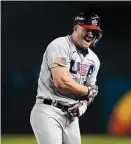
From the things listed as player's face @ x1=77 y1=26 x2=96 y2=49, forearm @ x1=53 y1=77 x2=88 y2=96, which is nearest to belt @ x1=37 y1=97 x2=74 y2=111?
forearm @ x1=53 y1=77 x2=88 y2=96

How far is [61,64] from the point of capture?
17.8 ft

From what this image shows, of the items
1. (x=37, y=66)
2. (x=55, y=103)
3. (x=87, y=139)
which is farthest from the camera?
(x=37, y=66)

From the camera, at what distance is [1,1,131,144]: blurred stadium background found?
13.1m

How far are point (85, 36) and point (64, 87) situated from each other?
606 mm

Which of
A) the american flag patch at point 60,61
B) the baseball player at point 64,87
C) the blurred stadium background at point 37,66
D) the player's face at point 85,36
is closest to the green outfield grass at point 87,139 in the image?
the blurred stadium background at point 37,66

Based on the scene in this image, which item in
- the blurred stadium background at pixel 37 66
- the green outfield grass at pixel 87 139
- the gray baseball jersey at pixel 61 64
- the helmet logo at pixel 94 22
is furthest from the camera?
the blurred stadium background at pixel 37 66

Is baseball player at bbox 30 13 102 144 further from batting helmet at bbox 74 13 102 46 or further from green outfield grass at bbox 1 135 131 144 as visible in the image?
green outfield grass at bbox 1 135 131 144

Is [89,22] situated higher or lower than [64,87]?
higher

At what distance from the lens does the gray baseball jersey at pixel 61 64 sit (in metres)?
5.49

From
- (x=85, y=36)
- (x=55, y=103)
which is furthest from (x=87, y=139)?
(x=85, y=36)

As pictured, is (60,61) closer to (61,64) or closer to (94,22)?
(61,64)

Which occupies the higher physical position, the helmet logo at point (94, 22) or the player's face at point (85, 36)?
the helmet logo at point (94, 22)

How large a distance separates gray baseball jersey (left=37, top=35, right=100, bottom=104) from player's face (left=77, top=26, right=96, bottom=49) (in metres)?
0.12

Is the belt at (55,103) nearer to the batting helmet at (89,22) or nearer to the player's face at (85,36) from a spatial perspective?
the player's face at (85,36)
